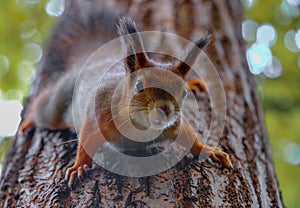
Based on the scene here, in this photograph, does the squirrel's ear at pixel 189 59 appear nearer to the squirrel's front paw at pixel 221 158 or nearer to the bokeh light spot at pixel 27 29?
the squirrel's front paw at pixel 221 158

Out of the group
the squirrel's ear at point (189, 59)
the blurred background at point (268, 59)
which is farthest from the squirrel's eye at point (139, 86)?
the blurred background at point (268, 59)

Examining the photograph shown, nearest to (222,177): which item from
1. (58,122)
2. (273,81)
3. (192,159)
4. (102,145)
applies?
(192,159)

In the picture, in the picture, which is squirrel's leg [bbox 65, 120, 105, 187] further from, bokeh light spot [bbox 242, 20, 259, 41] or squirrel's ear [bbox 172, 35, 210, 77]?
bokeh light spot [bbox 242, 20, 259, 41]

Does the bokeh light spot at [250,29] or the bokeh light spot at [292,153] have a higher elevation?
the bokeh light spot at [250,29]

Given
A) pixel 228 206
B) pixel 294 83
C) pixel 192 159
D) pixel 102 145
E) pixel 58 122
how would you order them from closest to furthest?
pixel 228 206 < pixel 192 159 < pixel 102 145 < pixel 58 122 < pixel 294 83

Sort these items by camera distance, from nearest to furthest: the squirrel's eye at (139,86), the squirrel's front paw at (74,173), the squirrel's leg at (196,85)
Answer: the squirrel's front paw at (74,173) → the squirrel's eye at (139,86) → the squirrel's leg at (196,85)

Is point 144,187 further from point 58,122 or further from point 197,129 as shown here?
point 58,122
